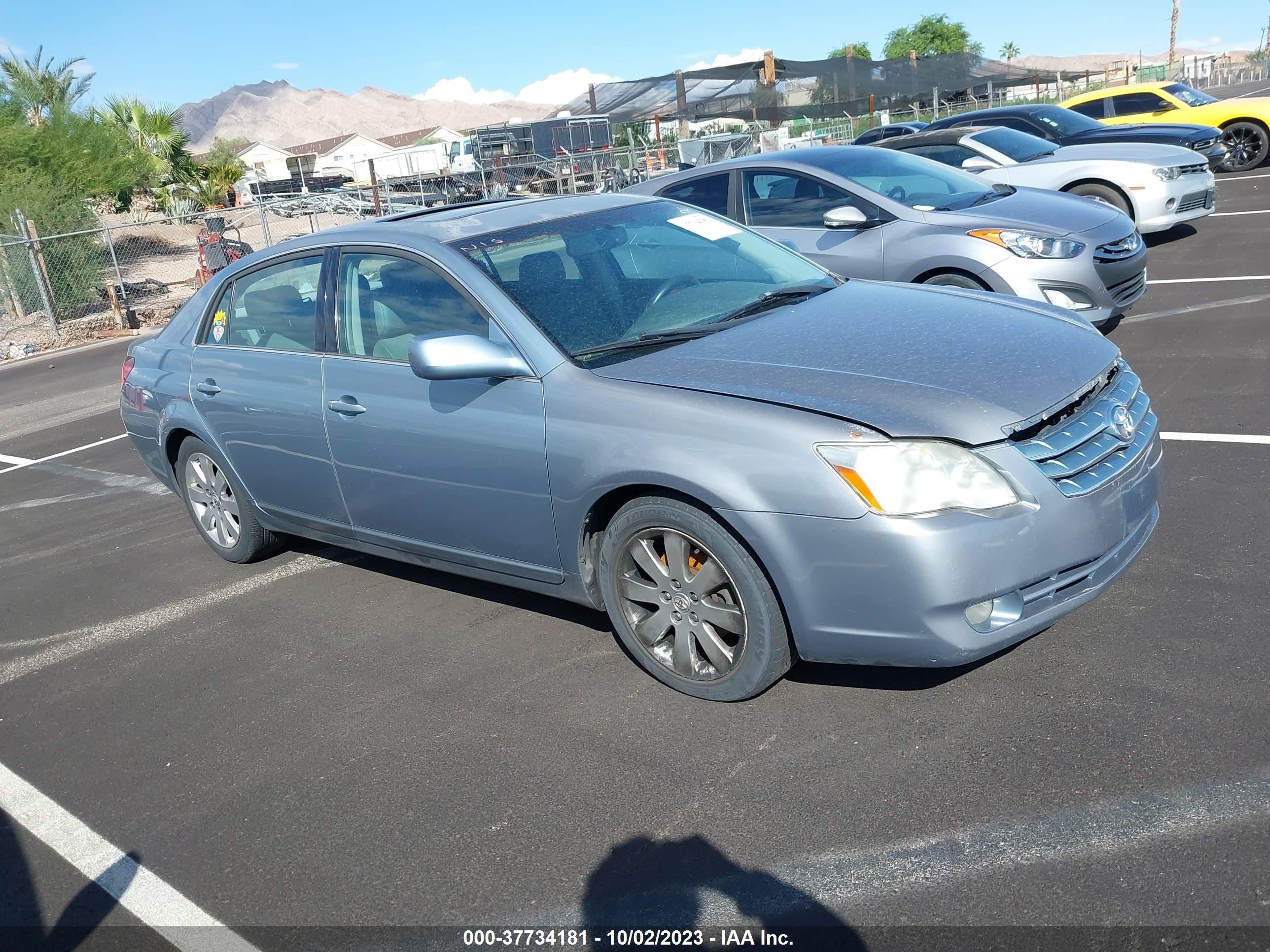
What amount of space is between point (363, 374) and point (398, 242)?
56 cm

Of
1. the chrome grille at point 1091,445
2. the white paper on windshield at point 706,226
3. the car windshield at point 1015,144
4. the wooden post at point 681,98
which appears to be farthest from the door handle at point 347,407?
the wooden post at point 681,98

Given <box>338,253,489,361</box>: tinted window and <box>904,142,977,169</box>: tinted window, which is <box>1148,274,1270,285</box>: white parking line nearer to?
<box>904,142,977,169</box>: tinted window

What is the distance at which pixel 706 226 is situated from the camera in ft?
16.5

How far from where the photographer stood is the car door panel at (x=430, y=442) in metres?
4.07

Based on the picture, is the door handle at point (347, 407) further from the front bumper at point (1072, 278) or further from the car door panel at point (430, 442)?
the front bumper at point (1072, 278)

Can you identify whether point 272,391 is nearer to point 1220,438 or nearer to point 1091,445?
point 1091,445

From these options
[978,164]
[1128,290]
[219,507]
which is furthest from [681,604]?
[978,164]

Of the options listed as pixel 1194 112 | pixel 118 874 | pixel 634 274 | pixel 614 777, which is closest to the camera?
pixel 118 874

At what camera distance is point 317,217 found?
3167 cm

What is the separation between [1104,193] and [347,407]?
31.7 ft

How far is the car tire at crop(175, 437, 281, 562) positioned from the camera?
5.65 m

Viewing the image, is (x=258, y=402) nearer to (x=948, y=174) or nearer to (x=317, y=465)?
(x=317, y=465)

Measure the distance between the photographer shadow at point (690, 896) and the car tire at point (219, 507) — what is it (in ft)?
10.7

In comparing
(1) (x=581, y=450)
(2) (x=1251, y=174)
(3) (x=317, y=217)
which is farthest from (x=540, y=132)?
(1) (x=581, y=450)
